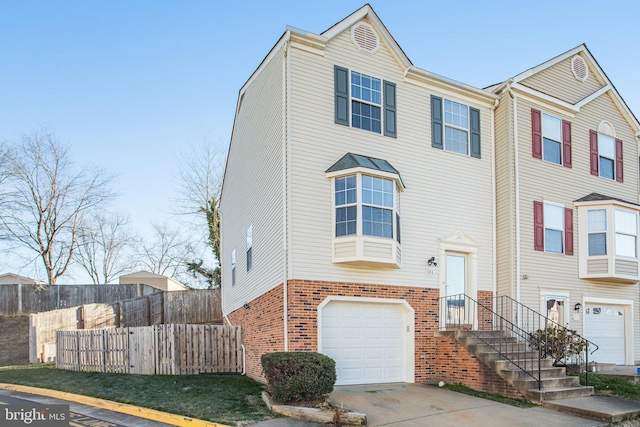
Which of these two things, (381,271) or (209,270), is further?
(209,270)

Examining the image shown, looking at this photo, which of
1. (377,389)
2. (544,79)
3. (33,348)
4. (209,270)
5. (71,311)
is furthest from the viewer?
(209,270)

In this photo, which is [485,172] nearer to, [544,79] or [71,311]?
[544,79]

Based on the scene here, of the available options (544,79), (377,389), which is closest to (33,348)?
(377,389)

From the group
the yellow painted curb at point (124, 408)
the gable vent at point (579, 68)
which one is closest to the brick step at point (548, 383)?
the yellow painted curb at point (124, 408)

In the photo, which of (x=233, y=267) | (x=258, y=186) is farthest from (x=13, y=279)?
(x=258, y=186)

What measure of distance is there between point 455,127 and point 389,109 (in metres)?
2.40

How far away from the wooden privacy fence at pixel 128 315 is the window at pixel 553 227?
52.1 feet

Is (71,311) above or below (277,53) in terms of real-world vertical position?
below

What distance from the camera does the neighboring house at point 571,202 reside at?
49.6 feet

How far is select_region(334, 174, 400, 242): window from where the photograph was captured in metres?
12.0

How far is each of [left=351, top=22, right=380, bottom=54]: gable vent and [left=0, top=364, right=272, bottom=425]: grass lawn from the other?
29.0 feet

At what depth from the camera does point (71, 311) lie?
2125cm

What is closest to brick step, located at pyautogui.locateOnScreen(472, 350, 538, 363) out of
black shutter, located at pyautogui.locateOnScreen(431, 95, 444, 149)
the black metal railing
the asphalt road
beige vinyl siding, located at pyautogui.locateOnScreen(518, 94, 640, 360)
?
the black metal railing

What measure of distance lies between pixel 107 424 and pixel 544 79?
1522cm
